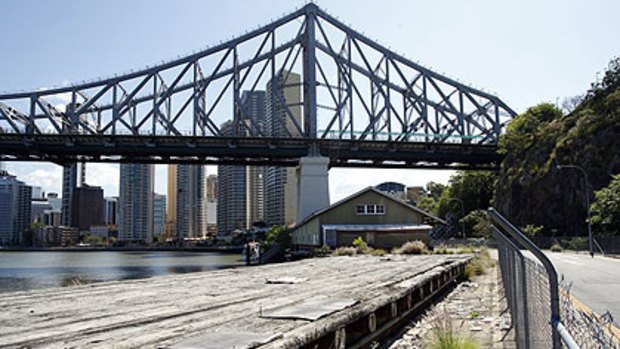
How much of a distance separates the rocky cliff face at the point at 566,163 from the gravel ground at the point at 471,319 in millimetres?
39300

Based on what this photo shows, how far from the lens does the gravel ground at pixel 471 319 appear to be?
9117mm

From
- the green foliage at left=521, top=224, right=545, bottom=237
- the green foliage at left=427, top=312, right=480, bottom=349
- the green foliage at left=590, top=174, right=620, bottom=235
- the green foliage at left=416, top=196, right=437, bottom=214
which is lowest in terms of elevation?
the green foliage at left=427, top=312, right=480, bottom=349

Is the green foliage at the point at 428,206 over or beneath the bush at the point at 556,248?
over

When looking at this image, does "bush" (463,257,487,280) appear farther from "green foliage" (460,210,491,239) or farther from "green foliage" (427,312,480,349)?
"green foliage" (460,210,491,239)

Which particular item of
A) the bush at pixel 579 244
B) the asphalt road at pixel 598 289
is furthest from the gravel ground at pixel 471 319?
the bush at pixel 579 244

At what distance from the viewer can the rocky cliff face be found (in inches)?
2051

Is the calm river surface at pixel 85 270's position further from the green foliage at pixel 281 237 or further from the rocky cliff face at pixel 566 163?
the rocky cliff face at pixel 566 163

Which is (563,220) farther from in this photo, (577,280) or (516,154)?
(577,280)

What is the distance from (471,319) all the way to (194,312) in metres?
6.28

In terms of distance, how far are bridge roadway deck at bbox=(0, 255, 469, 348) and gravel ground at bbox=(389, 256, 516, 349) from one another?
1.85ft

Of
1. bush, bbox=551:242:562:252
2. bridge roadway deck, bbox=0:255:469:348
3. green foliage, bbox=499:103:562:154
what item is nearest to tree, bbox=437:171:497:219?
green foliage, bbox=499:103:562:154

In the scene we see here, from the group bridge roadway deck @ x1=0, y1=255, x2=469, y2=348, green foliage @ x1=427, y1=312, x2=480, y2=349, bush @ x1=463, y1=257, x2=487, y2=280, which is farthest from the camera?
bush @ x1=463, y1=257, x2=487, y2=280

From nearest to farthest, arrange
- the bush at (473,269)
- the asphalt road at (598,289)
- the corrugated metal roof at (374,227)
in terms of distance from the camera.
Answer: the asphalt road at (598,289) → the bush at (473,269) → the corrugated metal roof at (374,227)

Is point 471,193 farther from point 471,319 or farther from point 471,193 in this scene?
point 471,319
